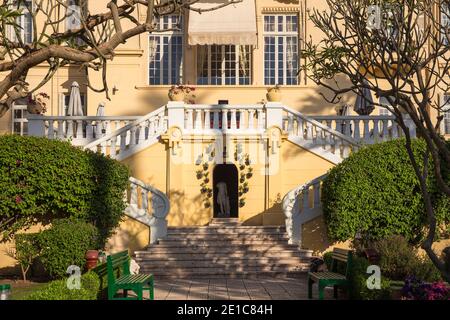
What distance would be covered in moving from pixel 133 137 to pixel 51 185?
4.24 m

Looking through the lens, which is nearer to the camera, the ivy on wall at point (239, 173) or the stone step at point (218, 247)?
the stone step at point (218, 247)

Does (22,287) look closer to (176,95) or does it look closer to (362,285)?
(362,285)

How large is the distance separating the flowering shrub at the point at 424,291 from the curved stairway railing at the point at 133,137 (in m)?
11.8

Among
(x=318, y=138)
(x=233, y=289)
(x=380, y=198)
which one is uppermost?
(x=318, y=138)

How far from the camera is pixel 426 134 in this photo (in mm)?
9516

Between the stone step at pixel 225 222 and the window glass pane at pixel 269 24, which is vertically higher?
the window glass pane at pixel 269 24

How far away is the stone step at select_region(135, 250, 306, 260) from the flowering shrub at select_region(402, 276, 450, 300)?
318 inches

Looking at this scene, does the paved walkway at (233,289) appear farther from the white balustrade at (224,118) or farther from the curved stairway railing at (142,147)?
the white balustrade at (224,118)

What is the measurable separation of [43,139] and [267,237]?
6.19 meters

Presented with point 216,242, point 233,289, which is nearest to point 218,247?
point 216,242

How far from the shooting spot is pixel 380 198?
1814 centimetres

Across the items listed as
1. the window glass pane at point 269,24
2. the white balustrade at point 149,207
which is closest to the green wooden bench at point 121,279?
the white balustrade at point 149,207

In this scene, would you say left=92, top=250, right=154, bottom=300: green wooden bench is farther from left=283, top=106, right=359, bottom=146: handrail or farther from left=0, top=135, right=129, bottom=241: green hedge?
left=283, top=106, right=359, bottom=146: handrail

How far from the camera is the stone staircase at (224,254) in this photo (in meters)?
18.2
